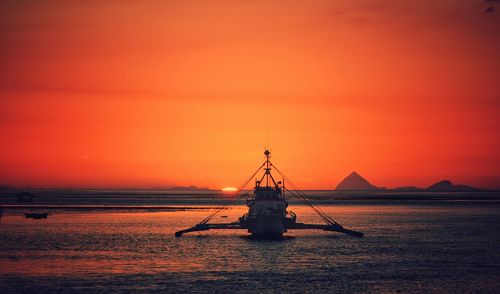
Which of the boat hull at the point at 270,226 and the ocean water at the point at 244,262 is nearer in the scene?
the ocean water at the point at 244,262

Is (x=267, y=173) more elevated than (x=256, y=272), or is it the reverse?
(x=267, y=173)

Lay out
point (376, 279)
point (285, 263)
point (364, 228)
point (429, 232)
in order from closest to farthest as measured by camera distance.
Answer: point (376, 279) → point (285, 263) → point (429, 232) → point (364, 228)

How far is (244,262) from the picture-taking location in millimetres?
76312

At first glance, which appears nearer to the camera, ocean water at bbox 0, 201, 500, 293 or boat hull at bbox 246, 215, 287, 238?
ocean water at bbox 0, 201, 500, 293

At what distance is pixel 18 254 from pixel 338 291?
147ft

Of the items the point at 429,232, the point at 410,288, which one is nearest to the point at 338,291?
the point at 410,288

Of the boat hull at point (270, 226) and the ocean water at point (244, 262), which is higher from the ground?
the boat hull at point (270, 226)

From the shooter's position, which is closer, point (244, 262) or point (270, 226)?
point (244, 262)

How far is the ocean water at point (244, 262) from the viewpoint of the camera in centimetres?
5978

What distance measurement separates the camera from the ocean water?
5978 cm

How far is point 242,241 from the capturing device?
4055 inches

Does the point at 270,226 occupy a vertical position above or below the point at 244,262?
above

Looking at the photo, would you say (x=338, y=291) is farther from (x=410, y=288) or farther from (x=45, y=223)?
(x=45, y=223)

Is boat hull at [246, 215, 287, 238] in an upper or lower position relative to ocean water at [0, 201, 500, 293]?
upper
